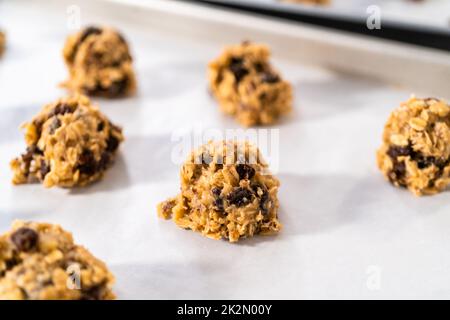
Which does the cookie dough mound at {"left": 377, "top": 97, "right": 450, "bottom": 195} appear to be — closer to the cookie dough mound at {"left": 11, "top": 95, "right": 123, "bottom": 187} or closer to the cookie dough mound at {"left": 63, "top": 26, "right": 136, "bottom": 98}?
the cookie dough mound at {"left": 11, "top": 95, "right": 123, "bottom": 187}

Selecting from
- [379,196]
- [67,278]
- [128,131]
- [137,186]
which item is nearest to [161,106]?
[128,131]

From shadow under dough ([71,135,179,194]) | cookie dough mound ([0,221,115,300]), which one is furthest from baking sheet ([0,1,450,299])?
cookie dough mound ([0,221,115,300])

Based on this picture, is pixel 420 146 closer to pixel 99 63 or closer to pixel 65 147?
pixel 65 147

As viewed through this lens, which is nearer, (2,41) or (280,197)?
(280,197)

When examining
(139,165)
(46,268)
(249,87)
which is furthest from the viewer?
(249,87)

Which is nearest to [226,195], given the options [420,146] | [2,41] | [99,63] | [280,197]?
[280,197]

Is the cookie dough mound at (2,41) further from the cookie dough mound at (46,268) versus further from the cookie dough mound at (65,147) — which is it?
the cookie dough mound at (46,268)
